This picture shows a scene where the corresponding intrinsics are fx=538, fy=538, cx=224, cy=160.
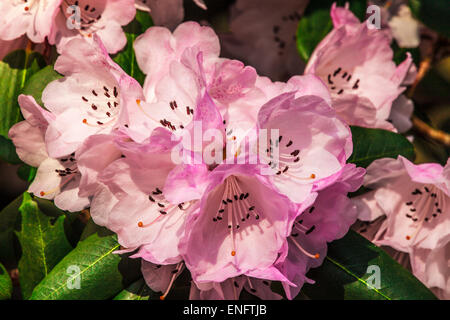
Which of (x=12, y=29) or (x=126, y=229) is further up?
(x=12, y=29)

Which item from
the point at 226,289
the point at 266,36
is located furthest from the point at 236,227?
the point at 266,36

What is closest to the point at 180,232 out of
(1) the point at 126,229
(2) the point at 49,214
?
(1) the point at 126,229

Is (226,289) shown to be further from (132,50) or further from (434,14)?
(434,14)

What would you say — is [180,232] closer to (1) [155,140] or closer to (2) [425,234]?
(1) [155,140]

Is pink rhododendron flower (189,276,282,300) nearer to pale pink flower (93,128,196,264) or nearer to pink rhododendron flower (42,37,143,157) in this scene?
pale pink flower (93,128,196,264)

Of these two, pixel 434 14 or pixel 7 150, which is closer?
pixel 7 150
